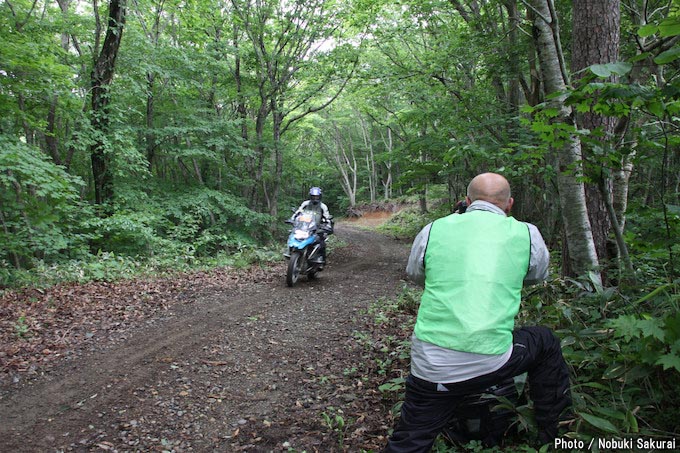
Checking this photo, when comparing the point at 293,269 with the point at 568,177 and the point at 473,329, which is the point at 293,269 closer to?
the point at 568,177

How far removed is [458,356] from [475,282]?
0.41m

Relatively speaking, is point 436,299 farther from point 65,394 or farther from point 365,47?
point 365,47

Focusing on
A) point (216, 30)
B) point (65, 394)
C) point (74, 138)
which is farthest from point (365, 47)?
point (65, 394)

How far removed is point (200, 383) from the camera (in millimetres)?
4047

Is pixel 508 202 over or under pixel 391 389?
over

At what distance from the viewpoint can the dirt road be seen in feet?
10.4

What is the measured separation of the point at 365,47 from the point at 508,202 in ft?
45.3

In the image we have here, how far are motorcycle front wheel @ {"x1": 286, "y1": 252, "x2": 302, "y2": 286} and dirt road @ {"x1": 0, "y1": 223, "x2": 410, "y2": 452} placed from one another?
1.16 meters

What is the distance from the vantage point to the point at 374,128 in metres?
36.8

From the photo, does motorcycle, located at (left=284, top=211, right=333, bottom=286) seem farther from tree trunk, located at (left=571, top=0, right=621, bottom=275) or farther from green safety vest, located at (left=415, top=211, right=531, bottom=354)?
green safety vest, located at (left=415, top=211, right=531, bottom=354)

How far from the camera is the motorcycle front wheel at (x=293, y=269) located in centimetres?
796

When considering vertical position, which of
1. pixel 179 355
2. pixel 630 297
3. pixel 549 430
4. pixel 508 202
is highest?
pixel 508 202

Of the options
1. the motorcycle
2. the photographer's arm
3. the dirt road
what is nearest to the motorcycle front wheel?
the motorcycle

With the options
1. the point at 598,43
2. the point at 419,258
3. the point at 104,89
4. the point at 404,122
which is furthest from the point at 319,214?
the point at 419,258
